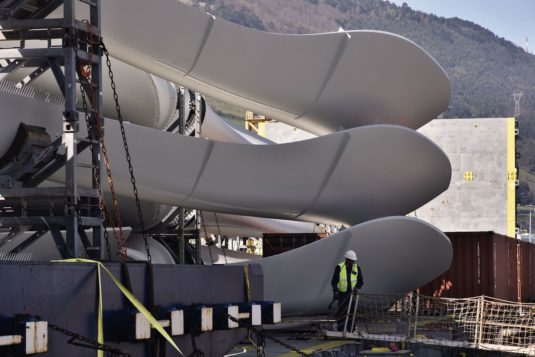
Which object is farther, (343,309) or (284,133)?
(284,133)

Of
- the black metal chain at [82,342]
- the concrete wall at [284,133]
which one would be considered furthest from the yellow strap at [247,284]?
the concrete wall at [284,133]

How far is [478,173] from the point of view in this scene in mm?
46719

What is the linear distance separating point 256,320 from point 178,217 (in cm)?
1619

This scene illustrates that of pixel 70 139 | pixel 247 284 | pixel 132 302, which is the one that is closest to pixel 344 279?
pixel 247 284

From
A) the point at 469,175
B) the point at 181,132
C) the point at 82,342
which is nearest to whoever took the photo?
the point at 82,342

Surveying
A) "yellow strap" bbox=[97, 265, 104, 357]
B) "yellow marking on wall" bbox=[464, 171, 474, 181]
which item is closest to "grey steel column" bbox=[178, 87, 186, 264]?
"yellow strap" bbox=[97, 265, 104, 357]

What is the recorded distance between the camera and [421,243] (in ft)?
81.5

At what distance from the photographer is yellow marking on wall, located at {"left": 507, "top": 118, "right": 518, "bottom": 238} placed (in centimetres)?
4584

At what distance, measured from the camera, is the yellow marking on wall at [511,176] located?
150 ft

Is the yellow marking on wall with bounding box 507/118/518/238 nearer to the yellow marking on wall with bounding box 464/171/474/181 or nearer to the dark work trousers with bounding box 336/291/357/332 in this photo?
the yellow marking on wall with bounding box 464/171/474/181

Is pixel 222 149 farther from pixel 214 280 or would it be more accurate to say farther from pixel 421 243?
pixel 214 280

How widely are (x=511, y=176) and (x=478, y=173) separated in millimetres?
1599

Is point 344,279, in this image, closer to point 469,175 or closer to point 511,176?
A: point 469,175

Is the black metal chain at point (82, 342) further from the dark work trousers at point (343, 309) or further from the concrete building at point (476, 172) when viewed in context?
the concrete building at point (476, 172)
